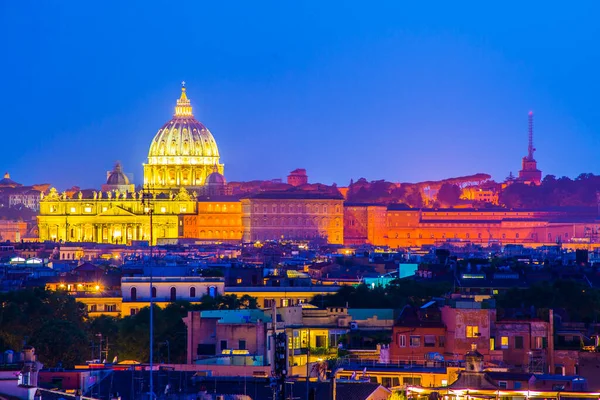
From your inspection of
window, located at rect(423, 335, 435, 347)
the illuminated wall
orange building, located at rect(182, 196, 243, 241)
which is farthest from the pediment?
window, located at rect(423, 335, 435, 347)

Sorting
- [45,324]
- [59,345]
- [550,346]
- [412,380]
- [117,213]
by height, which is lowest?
[412,380]

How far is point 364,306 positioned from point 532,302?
4.83 meters

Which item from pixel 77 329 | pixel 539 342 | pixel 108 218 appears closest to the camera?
pixel 539 342

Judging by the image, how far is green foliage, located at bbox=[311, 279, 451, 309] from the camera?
54.5 meters

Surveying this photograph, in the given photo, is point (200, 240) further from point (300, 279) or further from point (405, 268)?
point (300, 279)

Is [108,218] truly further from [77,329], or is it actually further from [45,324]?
[45,324]

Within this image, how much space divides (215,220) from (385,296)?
14059 centimetres

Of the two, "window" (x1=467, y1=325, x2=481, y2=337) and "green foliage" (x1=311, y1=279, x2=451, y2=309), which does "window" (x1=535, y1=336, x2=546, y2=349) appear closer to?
"window" (x1=467, y1=325, x2=481, y2=337)

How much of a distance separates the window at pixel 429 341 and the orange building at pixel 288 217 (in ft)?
528

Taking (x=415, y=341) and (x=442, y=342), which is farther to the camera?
(x=415, y=341)

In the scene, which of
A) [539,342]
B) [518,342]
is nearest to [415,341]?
[518,342]

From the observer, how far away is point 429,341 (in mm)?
36000

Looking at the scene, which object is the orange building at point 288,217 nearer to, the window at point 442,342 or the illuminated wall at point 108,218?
the illuminated wall at point 108,218

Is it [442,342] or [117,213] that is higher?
[117,213]
